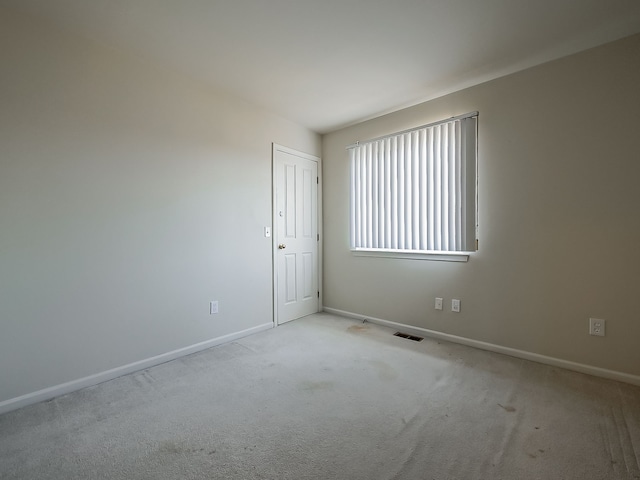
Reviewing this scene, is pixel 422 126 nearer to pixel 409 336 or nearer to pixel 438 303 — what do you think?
pixel 438 303

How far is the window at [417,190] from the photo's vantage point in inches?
113

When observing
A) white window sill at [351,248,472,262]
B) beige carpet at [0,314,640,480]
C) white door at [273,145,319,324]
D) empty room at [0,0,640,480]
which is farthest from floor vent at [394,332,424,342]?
white door at [273,145,319,324]

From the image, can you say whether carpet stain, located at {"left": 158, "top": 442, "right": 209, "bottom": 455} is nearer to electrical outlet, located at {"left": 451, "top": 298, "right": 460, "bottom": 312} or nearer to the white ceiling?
electrical outlet, located at {"left": 451, "top": 298, "right": 460, "bottom": 312}

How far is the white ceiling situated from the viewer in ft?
6.22

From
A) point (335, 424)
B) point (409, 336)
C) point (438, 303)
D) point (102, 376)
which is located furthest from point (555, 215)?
point (102, 376)

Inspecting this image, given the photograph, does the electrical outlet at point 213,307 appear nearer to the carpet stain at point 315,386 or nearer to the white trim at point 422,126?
the carpet stain at point 315,386

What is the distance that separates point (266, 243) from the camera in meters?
3.47

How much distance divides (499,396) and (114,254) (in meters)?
3.02

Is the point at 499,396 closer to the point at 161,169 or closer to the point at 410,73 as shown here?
the point at 410,73

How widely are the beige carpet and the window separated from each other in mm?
1236

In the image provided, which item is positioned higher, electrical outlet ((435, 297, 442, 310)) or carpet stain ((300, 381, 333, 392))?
electrical outlet ((435, 297, 442, 310))

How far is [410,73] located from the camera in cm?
266

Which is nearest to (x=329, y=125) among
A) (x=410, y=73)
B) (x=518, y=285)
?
(x=410, y=73)

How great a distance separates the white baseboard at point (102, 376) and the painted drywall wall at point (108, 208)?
0.15ft
